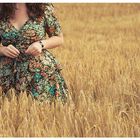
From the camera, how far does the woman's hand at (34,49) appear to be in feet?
11.6

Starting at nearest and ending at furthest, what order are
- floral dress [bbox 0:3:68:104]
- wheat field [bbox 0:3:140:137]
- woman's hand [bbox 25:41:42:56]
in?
wheat field [bbox 0:3:140:137], woman's hand [bbox 25:41:42:56], floral dress [bbox 0:3:68:104]

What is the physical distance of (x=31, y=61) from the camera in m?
3.65

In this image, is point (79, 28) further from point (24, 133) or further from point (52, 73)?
point (24, 133)

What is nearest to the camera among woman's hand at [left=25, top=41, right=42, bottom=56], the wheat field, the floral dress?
the wheat field

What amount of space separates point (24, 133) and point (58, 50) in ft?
6.01

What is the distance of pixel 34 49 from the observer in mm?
3539

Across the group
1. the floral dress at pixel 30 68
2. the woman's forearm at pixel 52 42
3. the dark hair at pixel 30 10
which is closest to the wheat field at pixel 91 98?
the floral dress at pixel 30 68

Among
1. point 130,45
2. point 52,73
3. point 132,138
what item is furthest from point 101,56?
point 132,138

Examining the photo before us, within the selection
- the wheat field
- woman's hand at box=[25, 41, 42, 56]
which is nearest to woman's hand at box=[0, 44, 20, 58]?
woman's hand at box=[25, 41, 42, 56]

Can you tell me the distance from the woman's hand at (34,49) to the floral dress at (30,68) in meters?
0.08

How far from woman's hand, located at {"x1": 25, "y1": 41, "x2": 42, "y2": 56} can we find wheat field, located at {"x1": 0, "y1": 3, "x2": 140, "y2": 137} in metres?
0.20

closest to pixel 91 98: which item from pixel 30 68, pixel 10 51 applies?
pixel 30 68

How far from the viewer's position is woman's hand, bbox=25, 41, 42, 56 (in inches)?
139

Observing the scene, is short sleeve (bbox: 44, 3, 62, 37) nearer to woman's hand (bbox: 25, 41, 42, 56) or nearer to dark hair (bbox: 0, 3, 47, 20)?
dark hair (bbox: 0, 3, 47, 20)
